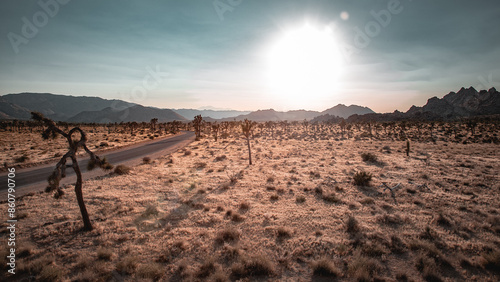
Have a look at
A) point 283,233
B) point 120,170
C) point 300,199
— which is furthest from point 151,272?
point 120,170

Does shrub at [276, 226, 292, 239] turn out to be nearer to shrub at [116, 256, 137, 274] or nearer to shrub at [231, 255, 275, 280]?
shrub at [231, 255, 275, 280]

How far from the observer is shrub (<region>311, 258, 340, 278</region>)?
6.49m

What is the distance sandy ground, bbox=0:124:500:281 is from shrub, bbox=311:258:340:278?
4 centimetres

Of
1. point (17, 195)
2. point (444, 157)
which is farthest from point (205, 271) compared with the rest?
point (444, 157)

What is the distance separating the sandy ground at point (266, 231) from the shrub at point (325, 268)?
0.04 meters

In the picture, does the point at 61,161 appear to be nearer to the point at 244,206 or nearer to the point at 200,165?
the point at 244,206

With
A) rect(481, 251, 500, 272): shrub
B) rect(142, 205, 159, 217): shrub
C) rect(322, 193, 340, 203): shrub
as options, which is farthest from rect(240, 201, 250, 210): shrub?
rect(481, 251, 500, 272): shrub

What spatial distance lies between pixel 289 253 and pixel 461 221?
29.3 feet

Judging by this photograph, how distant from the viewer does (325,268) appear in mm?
6594

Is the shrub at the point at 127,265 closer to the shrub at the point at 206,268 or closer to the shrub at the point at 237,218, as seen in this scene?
the shrub at the point at 206,268

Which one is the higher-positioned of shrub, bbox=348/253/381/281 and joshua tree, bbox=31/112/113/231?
joshua tree, bbox=31/112/113/231

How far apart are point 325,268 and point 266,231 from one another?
10.3ft

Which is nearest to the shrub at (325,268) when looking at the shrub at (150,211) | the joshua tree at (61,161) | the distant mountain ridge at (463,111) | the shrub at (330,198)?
the shrub at (330,198)

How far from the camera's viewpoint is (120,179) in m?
17.1
